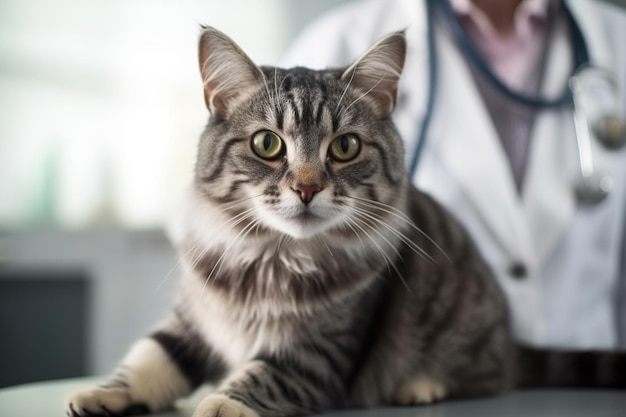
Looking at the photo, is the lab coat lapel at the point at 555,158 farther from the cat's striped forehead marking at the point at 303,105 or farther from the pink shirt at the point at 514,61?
the cat's striped forehead marking at the point at 303,105

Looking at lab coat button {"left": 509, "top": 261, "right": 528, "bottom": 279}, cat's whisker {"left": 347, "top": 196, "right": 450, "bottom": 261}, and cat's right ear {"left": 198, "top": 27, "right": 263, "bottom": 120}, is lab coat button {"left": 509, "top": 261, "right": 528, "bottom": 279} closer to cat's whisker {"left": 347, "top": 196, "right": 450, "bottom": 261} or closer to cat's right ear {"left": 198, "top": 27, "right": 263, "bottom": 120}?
cat's whisker {"left": 347, "top": 196, "right": 450, "bottom": 261}

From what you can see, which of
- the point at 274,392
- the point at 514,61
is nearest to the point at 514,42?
the point at 514,61

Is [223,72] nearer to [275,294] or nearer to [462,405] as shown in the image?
[275,294]

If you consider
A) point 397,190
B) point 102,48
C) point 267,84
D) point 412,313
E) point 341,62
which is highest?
point 102,48

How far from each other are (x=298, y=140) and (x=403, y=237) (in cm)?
23

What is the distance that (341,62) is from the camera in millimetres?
1226

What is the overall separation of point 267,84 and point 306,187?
0.14 meters

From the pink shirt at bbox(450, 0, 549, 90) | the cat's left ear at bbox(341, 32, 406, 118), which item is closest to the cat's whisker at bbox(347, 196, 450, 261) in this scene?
the cat's left ear at bbox(341, 32, 406, 118)

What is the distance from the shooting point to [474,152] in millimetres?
1184

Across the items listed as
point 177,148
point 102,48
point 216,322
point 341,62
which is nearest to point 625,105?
point 341,62

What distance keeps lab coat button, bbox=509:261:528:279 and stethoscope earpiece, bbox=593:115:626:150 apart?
295 millimetres

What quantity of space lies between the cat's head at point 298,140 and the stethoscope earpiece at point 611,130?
22.5 inches

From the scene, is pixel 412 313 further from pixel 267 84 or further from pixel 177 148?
pixel 177 148

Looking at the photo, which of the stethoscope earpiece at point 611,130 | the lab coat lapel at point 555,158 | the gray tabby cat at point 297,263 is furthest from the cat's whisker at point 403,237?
the stethoscope earpiece at point 611,130
